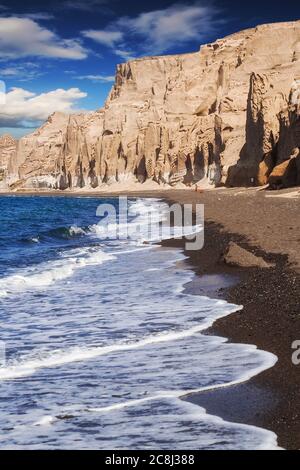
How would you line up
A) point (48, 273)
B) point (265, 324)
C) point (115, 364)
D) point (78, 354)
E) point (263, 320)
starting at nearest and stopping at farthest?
point (115, 364) → point (78, 354) → point (265, 324) → point (263, 320) → point (48, 273)

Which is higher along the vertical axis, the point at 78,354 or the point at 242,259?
the point at 242,259

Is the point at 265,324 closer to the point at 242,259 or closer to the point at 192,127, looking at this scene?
the point at 242,259

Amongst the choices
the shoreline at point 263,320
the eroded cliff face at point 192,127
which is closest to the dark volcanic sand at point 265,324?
the shoreline at point 263,320

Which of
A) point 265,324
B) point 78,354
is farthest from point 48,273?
point 265,324

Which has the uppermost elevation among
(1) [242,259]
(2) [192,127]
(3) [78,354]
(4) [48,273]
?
(2) [192,127]

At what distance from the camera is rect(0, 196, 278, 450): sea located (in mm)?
4703

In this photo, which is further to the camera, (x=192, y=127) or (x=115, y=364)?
(x=192, y=127)

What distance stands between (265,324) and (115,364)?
2589 millimetres

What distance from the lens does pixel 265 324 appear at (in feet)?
26.7

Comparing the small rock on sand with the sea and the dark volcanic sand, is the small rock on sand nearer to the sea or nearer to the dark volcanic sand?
the dark volcanic sand

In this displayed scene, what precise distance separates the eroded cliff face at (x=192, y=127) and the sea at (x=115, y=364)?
41.1 m

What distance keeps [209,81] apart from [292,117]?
83449 millimetres
